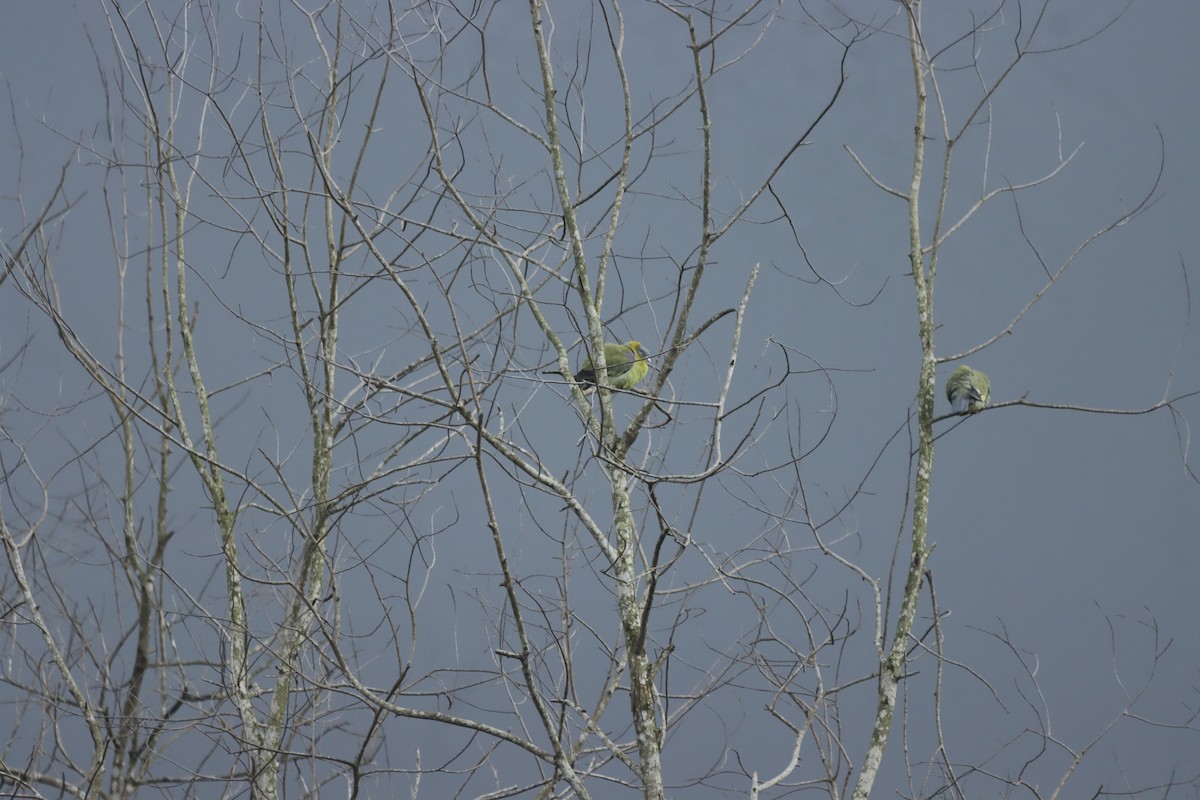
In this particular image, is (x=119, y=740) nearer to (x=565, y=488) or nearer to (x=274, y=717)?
(x=274, y=717)

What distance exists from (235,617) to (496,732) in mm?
1268

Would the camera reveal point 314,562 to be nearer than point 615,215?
No

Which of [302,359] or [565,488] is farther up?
[302,359]

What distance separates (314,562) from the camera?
3689 mm

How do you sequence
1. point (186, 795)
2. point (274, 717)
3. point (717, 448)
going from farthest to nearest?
1. point (274, 717)
2. point (186, 795)
3. point (717, 448)

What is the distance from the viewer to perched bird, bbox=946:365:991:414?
5734mm

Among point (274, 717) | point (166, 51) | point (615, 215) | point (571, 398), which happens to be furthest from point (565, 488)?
point (166, 51)

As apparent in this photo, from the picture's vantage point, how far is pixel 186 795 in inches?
123

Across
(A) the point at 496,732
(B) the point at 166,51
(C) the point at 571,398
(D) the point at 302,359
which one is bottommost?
(A) the point at 496,732

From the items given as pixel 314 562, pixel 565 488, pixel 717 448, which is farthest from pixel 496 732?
pixel 314 562

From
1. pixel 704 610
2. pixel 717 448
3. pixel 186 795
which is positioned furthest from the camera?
pixel 704 610

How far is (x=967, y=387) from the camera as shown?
5.79 m

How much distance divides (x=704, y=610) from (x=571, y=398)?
2.37 ft

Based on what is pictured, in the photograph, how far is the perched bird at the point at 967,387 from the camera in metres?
5.73
